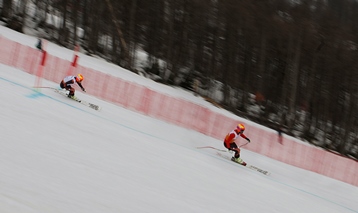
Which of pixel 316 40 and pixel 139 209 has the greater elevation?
pixel 316 40

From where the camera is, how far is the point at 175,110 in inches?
901

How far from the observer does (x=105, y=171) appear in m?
9.28

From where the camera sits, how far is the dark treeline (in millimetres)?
41812

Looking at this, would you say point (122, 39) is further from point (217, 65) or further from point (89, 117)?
point (89, 117)

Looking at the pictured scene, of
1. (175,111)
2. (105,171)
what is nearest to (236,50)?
(175,111)

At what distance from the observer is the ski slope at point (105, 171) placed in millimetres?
7254

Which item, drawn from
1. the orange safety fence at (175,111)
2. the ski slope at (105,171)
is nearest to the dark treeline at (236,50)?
the orange safety fence at (175,111)

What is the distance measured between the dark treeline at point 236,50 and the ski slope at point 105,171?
23.5 meters

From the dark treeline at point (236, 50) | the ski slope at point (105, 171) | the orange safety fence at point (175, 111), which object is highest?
the dark treeline at point (236, 50)

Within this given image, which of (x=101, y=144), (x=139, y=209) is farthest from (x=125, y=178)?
(x=101, y=144)

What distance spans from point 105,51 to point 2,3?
25.0 feet

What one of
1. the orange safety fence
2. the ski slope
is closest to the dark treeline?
the orange safety fence

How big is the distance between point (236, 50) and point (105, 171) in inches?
1486

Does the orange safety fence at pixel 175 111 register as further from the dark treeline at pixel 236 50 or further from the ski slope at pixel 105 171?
the dark treeline at pixel 236 50
